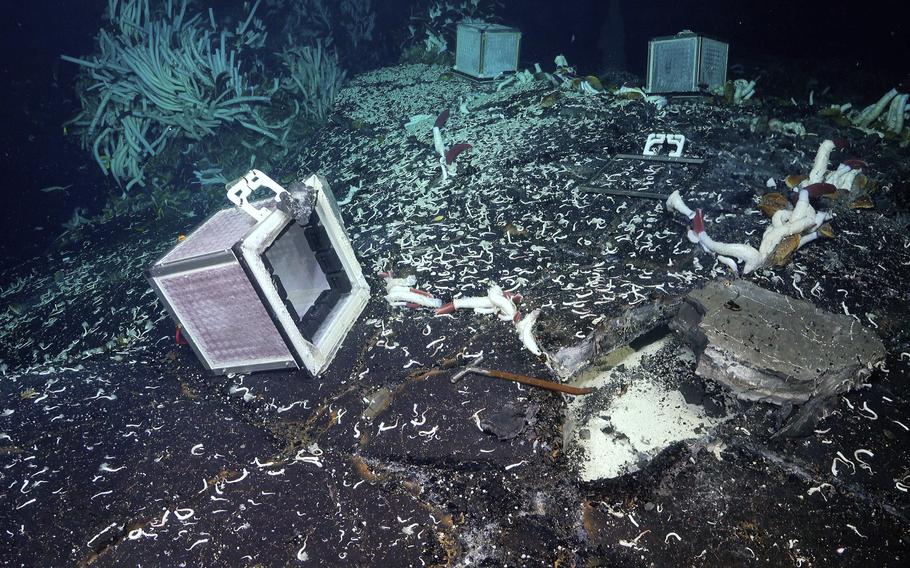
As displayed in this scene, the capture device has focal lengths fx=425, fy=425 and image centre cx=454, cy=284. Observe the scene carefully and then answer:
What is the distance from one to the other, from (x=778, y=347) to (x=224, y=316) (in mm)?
3033

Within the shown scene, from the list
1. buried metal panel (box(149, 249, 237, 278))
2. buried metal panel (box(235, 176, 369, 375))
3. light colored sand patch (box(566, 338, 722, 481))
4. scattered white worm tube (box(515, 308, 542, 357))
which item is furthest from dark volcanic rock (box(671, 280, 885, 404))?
buried metal panel (box(149, 249, 237, 278))

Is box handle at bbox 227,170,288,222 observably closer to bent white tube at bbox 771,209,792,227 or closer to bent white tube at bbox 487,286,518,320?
bent white tube at bbox 487,286,518,320

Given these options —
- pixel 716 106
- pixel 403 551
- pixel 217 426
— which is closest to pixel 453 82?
pixel 716 106

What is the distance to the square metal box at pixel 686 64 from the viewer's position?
5512 mm

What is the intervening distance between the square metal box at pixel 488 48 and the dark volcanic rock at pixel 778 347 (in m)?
6.29

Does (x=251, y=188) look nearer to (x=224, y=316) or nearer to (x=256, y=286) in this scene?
(x=256, y=286)

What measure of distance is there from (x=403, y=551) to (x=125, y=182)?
7.68 meters

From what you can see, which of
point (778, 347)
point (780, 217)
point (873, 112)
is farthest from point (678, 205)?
point (873, 112)

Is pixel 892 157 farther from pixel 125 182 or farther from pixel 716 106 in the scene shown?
pixel 125 182

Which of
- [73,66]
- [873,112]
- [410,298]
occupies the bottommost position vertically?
[873,112]

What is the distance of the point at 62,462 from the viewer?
97.2 inches

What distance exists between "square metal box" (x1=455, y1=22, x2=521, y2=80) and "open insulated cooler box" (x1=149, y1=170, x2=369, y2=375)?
5.74 meters

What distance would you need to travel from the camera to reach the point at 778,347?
2.20 metres

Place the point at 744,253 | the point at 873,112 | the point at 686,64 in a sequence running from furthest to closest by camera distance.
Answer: the point at 686,64 < the point at 873,112 < the point at 744,253
